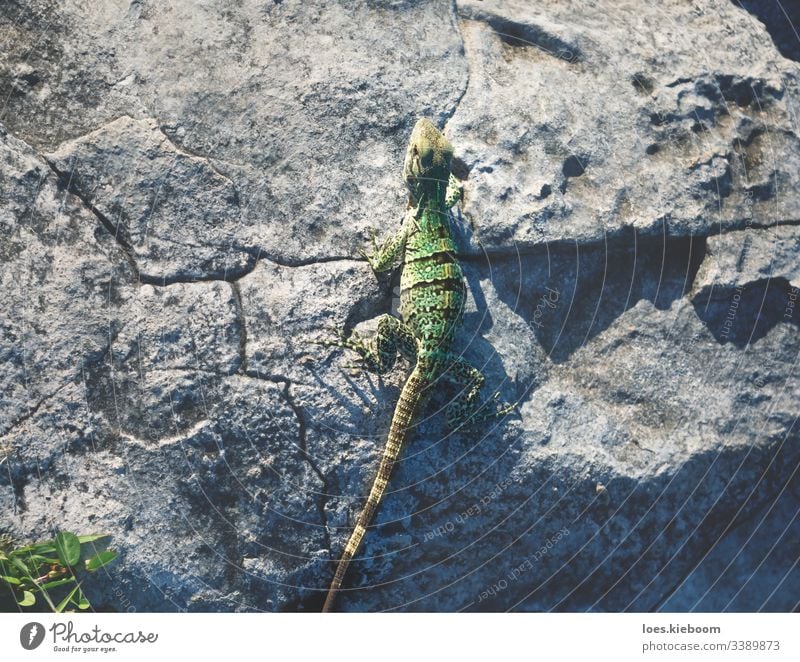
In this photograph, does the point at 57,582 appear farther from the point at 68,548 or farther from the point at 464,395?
the point at 464,395

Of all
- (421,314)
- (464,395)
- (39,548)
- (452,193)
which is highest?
(452,193)

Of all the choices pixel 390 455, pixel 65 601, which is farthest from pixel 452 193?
pixel 65 601

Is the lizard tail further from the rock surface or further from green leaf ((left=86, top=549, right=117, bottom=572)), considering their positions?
green leaf ((left=86, top=549, right=117, bottom=572))

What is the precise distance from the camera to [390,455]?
21.1 ft

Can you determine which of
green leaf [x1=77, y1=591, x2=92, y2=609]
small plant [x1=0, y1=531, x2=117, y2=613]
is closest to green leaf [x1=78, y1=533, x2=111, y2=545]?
small plant [x1=0, y1=531, x2=117, y2=613]

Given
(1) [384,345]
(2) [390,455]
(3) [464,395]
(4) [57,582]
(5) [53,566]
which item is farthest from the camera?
(3) [464,395]

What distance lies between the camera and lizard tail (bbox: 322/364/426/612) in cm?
642

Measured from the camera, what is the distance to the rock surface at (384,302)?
6.43 metres

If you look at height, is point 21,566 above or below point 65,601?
above

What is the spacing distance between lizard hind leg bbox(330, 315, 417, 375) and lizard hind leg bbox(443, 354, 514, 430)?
0.36 metres

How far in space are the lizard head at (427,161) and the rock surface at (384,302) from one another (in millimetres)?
329

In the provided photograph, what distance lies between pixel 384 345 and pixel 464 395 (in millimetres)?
791

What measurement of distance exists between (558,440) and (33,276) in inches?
179

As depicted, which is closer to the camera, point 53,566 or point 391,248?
point 53,566
